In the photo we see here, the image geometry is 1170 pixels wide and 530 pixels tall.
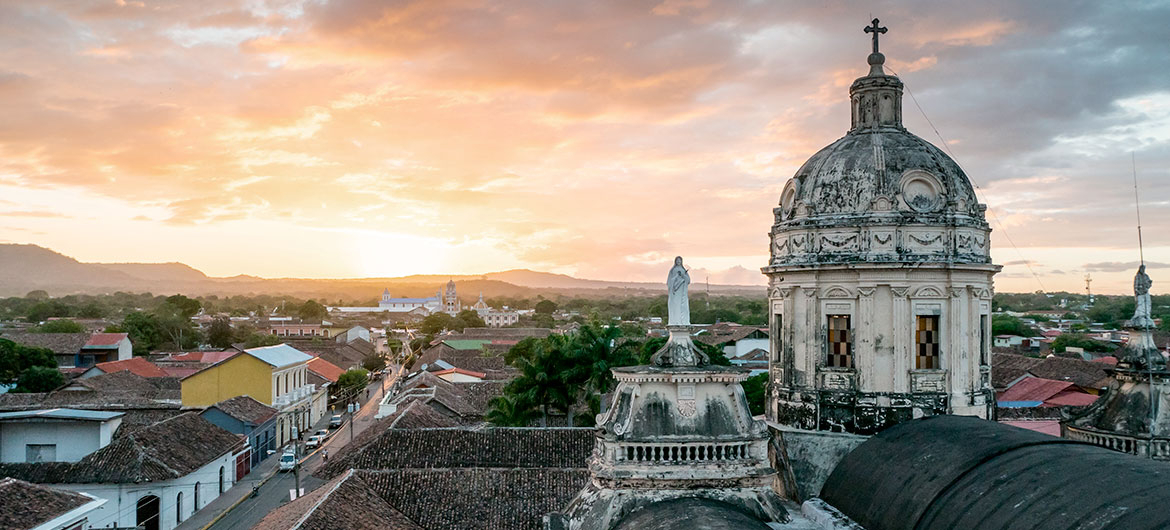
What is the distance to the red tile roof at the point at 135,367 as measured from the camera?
198 ft

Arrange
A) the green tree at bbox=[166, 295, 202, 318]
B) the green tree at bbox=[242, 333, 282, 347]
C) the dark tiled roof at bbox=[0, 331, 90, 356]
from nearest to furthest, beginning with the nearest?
the dark tiled roof at bbox=[0, 331, 90, 356] < the green tree at bbox=[242, 333, 282, 347] < the green tree at bbox=[166, 295, 202, 318]

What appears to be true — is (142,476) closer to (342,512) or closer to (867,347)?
(342,512)

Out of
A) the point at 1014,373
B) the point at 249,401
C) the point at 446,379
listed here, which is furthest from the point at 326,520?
the point at 1014,373

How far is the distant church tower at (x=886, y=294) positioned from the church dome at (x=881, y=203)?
0.9 inches

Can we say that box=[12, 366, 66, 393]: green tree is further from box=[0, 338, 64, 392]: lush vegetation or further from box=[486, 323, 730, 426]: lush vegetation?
box=[486, 323, 730, 426]: lush vegetation

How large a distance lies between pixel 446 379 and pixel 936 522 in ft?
166

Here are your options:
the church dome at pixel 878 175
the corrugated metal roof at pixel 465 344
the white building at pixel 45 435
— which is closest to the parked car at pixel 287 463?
the white building at pixel 45 435

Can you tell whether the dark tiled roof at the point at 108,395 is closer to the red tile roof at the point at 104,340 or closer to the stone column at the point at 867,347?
the red tile roof at the point at 104,340

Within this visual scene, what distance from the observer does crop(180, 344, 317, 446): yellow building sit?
46844mm

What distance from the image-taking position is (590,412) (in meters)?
39.5

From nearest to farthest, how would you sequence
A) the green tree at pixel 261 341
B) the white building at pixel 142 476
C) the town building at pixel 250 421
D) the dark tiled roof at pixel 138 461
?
the white building at pixel 142 476 → the dark tiled roof at pixel 138 461 → the town building at pixel 250 421 → the green tree at pixel 261 341

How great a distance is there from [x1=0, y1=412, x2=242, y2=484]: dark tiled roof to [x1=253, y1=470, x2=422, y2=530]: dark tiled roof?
8.50m

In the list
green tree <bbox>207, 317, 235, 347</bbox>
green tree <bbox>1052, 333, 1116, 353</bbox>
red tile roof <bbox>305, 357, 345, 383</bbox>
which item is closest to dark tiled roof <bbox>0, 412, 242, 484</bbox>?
red tile roof <bbox>305, 357, 345, 383</bbox>

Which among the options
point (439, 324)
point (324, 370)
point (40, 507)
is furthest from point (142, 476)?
point (439, 324)
